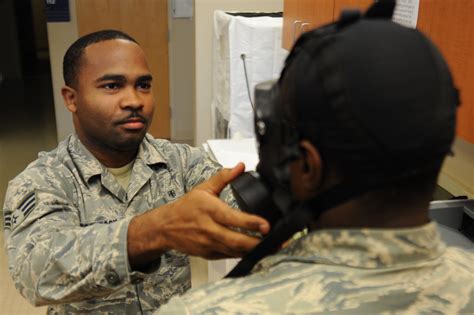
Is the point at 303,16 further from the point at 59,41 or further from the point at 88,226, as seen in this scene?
the point at 59,41

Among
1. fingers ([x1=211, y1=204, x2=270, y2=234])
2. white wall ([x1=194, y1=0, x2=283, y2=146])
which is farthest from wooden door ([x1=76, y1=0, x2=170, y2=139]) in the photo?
fingers ([x1=211, y1=204, x2=270, y2=234])

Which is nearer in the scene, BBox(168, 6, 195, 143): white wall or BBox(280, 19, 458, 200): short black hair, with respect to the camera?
BBox(280, 19, 458, 200): short black hair

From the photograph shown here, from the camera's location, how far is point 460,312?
66 cm

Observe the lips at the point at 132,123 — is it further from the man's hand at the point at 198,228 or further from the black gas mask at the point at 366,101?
the black gas mask at the point at 366,101

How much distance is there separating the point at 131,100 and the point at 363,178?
0.81m

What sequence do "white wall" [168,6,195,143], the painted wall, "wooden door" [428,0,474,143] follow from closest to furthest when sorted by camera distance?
"wooden door" [428,0,474,143], "white wall" [168,6,195,143], the painted wall

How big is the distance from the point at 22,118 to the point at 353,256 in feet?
18.5

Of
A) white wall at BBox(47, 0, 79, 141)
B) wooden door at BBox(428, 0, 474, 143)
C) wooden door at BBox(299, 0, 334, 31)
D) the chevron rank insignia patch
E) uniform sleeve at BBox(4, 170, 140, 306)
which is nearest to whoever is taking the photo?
uniform sleeve at BBox(4, 170, 140, 306)

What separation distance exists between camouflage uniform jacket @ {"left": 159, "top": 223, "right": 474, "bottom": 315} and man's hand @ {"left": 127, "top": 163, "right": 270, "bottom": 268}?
0.37 ft

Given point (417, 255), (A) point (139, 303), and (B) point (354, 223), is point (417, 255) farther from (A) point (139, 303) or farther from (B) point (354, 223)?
(A) point (139, 303)

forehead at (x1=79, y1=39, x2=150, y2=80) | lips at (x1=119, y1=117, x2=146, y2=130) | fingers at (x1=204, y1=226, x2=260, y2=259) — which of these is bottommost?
fingers at (x1=204, y1=226, x2=260, y2=259)

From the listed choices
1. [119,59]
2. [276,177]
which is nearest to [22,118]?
[119,59]

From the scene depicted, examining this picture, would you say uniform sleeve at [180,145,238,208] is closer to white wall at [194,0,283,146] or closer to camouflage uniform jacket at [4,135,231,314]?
camouflage uniform jacket at [4,135,231,314]

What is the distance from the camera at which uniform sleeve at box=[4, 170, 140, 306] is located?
35.8 inches
